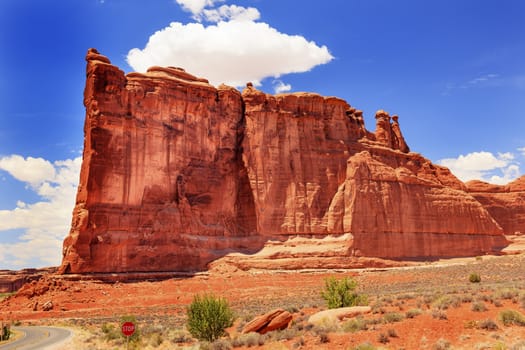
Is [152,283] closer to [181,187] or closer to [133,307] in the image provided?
[133,307]

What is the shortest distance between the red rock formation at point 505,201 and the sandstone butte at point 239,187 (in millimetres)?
13266

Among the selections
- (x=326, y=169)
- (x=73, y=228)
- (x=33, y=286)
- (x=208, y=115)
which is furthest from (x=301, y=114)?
(x=33, y=286)

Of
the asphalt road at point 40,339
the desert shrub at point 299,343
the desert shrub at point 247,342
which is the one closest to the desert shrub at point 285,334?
the desert shrub at point 247,342

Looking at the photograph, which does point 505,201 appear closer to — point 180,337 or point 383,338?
point 180,337

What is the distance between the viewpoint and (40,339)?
20750 millimetres

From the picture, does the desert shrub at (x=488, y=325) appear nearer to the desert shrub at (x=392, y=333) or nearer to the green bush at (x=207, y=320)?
the desert shrub at (x=392, y=333)

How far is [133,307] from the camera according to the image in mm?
32688

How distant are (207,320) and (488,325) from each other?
8562 millimetres

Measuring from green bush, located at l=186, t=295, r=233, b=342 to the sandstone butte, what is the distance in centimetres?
2403

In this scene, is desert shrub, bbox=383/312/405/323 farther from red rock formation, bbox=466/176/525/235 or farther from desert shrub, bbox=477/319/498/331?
red rock formation, bbox=466/176/525/235

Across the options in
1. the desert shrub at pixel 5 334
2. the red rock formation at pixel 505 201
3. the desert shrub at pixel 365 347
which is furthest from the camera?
the red rock formation at pixel 505 201

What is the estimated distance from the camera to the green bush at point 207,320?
53.8ft

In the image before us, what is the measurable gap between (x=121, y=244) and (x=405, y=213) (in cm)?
3201

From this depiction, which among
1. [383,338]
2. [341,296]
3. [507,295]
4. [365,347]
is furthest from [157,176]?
[365,347]
